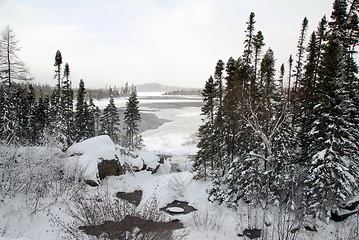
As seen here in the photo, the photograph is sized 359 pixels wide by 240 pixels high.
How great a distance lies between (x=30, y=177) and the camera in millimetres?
12031

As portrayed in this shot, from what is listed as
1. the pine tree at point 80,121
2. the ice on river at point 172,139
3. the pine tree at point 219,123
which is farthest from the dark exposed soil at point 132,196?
the ice on river at point 172,139

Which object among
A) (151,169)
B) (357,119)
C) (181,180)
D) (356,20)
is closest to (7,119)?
(151,169)

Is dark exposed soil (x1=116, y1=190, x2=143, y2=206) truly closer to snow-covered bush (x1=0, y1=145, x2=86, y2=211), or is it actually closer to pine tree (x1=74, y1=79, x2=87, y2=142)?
snow-covered bush (x1=0, y1=145, x2=86, y2=211)

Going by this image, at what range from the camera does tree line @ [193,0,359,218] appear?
12.3m

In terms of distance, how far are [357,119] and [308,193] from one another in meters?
6.11

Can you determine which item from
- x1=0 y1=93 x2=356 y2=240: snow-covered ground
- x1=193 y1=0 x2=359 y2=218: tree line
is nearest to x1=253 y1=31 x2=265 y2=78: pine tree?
x1=193 y1=0 x2=359 y2=218: tree line

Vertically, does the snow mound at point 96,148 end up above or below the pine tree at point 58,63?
below

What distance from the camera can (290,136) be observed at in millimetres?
16203

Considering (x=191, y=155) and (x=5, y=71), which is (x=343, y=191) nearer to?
(x=5, y=71)

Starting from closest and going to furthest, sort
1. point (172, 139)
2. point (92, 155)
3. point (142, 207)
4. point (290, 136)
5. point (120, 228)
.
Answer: point (120, 228) → point (142, 207) → point (290, 136) → point (92, 155) → point (172, 139)

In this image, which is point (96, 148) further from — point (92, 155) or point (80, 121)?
point (80, 121)

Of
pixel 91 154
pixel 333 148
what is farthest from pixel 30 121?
pixel 333 148

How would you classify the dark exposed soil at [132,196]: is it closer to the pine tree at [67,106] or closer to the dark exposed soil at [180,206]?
the dark exposed soil at [180,206]

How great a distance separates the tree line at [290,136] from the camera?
40.3 feet
